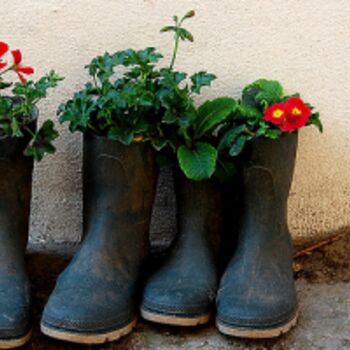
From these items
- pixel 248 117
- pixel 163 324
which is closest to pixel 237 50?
pixel 248 117

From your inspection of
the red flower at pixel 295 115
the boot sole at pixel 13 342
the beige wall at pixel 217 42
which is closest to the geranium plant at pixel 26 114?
the beige wall at pixel 217 42

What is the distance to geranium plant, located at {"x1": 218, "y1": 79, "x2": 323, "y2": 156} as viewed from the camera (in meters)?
1.78

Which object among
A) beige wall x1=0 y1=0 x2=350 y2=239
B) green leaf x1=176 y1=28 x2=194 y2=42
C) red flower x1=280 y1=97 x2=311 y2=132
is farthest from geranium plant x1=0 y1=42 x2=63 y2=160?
red flower x1=280 y1=97 x2=311 y2=132

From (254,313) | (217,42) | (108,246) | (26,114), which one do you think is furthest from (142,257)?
(217,42)

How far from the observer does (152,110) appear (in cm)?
180

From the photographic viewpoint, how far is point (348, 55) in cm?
199

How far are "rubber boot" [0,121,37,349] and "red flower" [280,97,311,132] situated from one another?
1.86 ft

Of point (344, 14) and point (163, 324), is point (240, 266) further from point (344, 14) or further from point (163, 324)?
point (344, 14)

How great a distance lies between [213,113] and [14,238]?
0.54 m

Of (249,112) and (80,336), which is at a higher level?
(249,112)

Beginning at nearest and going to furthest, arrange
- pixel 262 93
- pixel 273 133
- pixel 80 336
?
1. pixel 80 336
2. pixel 273 133
3. pixel 262 93

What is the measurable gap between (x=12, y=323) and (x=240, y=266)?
518 mm

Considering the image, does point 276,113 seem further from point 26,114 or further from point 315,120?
point 26,114

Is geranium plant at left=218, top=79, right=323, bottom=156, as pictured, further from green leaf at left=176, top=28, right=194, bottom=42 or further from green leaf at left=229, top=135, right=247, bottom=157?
green leaf at left=176, top=28, right=194, bottom=42
